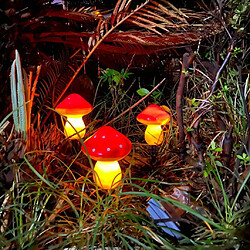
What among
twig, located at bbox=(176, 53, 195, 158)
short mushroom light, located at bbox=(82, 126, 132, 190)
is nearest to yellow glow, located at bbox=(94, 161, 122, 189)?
short mushroom light, located at bbox=(82, 126, 132, 190)

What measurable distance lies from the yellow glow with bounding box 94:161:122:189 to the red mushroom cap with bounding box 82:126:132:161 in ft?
0.30

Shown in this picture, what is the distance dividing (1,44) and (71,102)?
486mm

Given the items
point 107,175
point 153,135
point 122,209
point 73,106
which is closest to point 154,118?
point 153,135

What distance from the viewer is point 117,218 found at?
3.46 feet

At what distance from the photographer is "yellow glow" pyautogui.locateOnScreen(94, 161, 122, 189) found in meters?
1.32

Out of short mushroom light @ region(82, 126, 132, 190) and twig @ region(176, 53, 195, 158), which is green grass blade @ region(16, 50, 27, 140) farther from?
twig @ region(176, 53, 195, 158)

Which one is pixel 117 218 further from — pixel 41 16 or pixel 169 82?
pixel 169 82

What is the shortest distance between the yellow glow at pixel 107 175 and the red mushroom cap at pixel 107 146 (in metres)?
0.09

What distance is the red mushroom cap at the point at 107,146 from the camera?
4.20 ft

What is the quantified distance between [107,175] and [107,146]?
156 millimetres

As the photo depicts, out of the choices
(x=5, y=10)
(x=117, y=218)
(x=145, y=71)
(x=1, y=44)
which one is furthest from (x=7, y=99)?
(x=145, y=71)

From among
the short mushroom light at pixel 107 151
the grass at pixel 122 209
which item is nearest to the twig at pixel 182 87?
the grass at pixel 122 209

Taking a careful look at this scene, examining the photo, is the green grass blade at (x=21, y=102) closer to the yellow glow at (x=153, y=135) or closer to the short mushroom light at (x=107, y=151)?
the short mushroom light at (x=107, y=151)

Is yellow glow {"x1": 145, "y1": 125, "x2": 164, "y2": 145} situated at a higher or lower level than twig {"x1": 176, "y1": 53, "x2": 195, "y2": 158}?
lower
